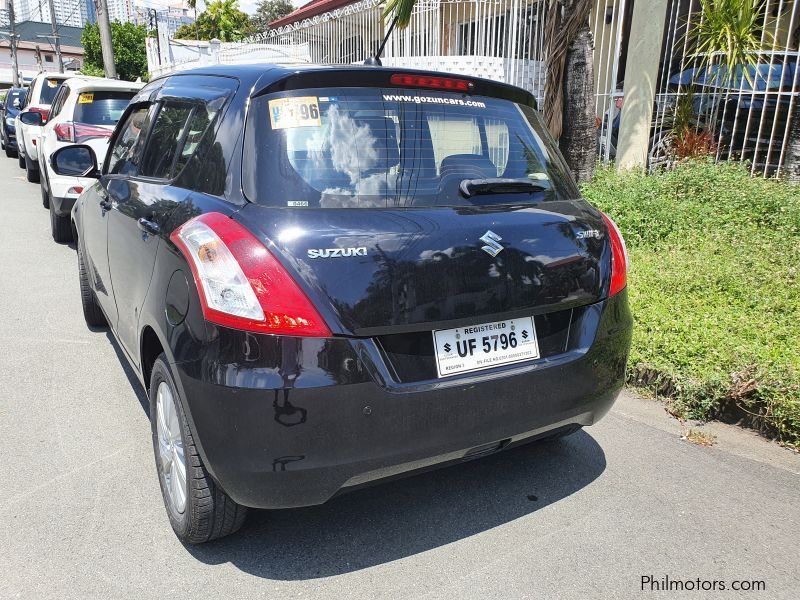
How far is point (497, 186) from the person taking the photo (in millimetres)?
2645

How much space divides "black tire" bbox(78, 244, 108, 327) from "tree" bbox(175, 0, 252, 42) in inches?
1575

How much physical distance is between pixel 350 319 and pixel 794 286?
417cm

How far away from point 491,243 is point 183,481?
1.48m

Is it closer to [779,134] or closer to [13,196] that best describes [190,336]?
[779,134]

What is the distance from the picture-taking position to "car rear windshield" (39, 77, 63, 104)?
12109 millimetres

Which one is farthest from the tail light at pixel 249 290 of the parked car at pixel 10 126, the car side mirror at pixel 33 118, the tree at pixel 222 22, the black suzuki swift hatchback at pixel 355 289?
the tree at pixel 222 22

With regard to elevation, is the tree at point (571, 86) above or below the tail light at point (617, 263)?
above

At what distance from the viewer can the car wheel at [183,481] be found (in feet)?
7.85

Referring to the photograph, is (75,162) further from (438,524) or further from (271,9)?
(271,9)

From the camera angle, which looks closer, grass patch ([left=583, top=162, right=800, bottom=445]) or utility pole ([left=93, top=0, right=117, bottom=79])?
grass patch ([left=583, top=162, right=800, bottom=445])

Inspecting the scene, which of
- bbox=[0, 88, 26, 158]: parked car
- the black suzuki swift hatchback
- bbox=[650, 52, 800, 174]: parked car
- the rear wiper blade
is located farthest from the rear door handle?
bbox=[0, 88, 26, 158]: parked car

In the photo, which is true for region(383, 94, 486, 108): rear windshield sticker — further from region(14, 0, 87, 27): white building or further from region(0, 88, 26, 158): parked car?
region(14, 0, 87, 27): white building

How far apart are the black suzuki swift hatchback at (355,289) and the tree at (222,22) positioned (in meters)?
42.3

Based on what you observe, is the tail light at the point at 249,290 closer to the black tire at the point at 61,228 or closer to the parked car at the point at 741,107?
the black tire at the point at 61,228
